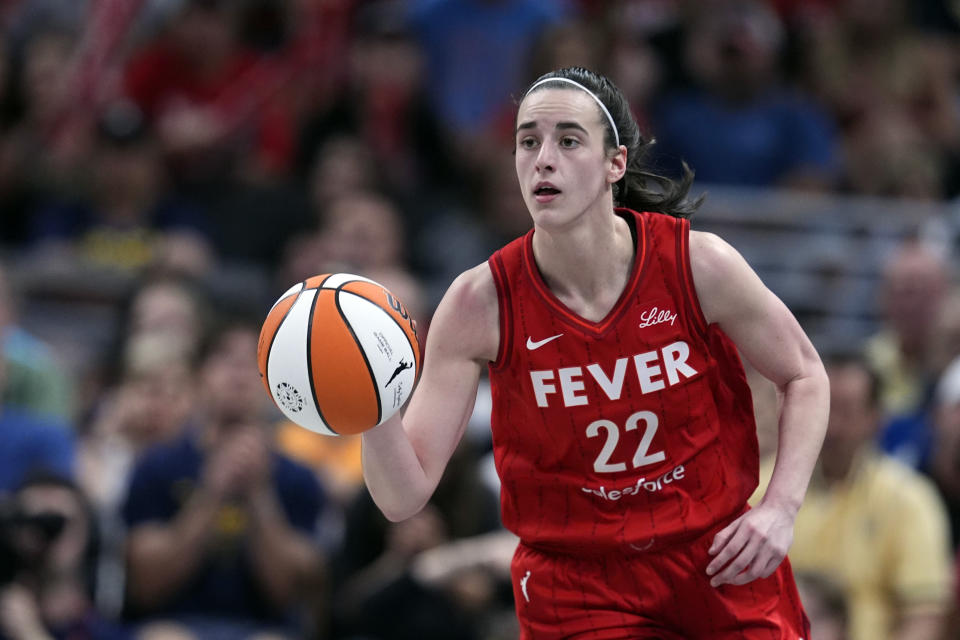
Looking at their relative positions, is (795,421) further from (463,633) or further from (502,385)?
(463,633)

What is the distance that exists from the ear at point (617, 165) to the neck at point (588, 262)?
104 mm

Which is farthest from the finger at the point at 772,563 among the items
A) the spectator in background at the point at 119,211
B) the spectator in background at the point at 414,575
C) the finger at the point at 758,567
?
the spectator in background at the point at 119,211

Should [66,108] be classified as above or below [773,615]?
above

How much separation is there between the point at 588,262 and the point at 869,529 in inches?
127

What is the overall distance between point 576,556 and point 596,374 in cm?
54

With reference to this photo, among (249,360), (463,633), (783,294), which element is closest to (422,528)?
(463,633)

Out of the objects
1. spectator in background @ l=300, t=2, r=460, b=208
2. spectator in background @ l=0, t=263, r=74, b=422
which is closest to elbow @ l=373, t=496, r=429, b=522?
spectator in background @ l=0, t=263, r=74, b=422

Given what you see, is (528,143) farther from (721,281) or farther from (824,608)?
(824,608)

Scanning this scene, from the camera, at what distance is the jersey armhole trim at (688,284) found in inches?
159

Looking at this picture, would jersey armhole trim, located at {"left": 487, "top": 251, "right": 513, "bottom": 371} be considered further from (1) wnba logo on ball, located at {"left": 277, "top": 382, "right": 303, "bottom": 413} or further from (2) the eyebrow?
(1) wnba logo on ball, located at {"left": 277, "top": 382, "right": 303, "bottom": 413}

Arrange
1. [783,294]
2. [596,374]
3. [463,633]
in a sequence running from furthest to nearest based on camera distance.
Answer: [783,294] < [463,633] < [596,374]

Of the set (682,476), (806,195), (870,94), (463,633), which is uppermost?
(870,94)

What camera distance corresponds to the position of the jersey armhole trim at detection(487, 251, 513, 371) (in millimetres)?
4078

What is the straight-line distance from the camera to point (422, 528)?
6.64 meters
